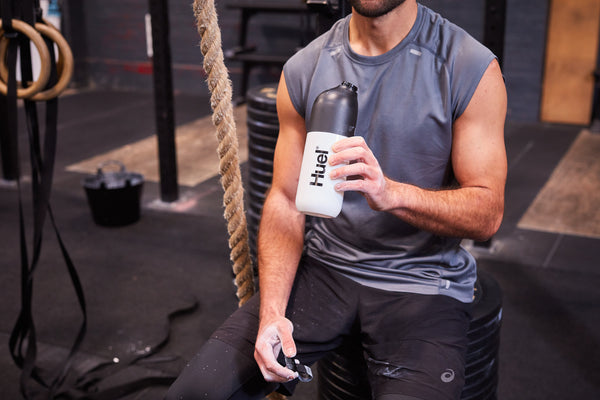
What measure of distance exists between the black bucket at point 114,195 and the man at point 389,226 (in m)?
2.36

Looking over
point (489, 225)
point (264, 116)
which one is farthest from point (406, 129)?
point (264, 116)

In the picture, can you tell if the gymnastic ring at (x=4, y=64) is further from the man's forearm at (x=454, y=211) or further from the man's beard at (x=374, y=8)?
the man's forearm at (x=454, y=211)

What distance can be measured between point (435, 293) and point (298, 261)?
0.34 m

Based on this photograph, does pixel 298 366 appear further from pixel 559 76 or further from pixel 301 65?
pixel 559 76

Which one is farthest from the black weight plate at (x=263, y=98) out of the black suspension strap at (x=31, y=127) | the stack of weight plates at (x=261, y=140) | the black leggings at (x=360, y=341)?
the black leggings at (x=360, y=341)

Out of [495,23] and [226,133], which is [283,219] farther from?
[495,23]

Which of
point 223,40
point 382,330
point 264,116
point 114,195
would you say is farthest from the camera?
point 223,40

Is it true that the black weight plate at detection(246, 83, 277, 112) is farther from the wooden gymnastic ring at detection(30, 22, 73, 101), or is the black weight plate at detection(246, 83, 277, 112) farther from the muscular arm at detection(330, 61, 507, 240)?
the muscular arm at detection(330, 61, 507, 240)

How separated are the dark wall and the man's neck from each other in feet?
14.9

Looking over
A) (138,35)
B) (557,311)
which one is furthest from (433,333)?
(138,35)

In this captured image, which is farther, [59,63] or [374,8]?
[59,63]

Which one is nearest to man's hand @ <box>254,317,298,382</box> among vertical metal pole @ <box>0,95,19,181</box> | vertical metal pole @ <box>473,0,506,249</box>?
vertical metal pole @ <box>473,0,506,249</box>

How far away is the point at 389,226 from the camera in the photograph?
1510mm

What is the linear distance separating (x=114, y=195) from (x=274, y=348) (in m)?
2.63
